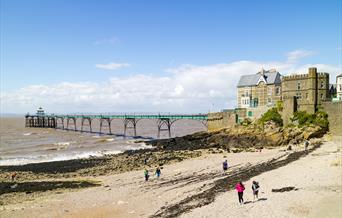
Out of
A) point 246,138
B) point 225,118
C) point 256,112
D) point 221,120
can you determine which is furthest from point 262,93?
point 246,138

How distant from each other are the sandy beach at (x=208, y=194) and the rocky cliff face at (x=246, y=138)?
31.1ft

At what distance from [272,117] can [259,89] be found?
551 inches

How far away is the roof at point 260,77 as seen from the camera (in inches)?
2202

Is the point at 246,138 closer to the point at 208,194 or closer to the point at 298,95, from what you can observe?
the point at 298,95

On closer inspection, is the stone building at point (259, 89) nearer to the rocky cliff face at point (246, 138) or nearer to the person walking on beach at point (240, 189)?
the rocky cliff face at point (246, 138)

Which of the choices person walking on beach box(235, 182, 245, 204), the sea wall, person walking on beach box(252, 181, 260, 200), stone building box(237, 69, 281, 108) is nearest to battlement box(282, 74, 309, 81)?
stone building box(237, 69, 281, 108)

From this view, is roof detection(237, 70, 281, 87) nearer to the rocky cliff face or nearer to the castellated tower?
the castellated tower

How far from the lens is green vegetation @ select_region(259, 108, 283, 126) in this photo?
149ft

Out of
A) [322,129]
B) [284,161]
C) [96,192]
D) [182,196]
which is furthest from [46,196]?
[322,129]

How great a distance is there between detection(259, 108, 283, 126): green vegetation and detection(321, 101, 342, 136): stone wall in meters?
6.88

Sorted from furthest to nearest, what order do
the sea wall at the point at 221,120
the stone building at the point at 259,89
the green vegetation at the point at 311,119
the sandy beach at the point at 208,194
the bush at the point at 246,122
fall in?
the stone building at the point at 259,89
the sea wall at the point at 221,120
the bush at the point at 246,122
the green vegetation at the point at 311,119
the sandy beach at the point at 208,194

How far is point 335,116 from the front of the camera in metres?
Answer: 38.5

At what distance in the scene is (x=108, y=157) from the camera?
4091 centimetres

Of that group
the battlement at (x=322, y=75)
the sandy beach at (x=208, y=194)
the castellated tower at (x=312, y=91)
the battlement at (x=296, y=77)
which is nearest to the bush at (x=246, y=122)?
the battlement at (x=296, y=77)
